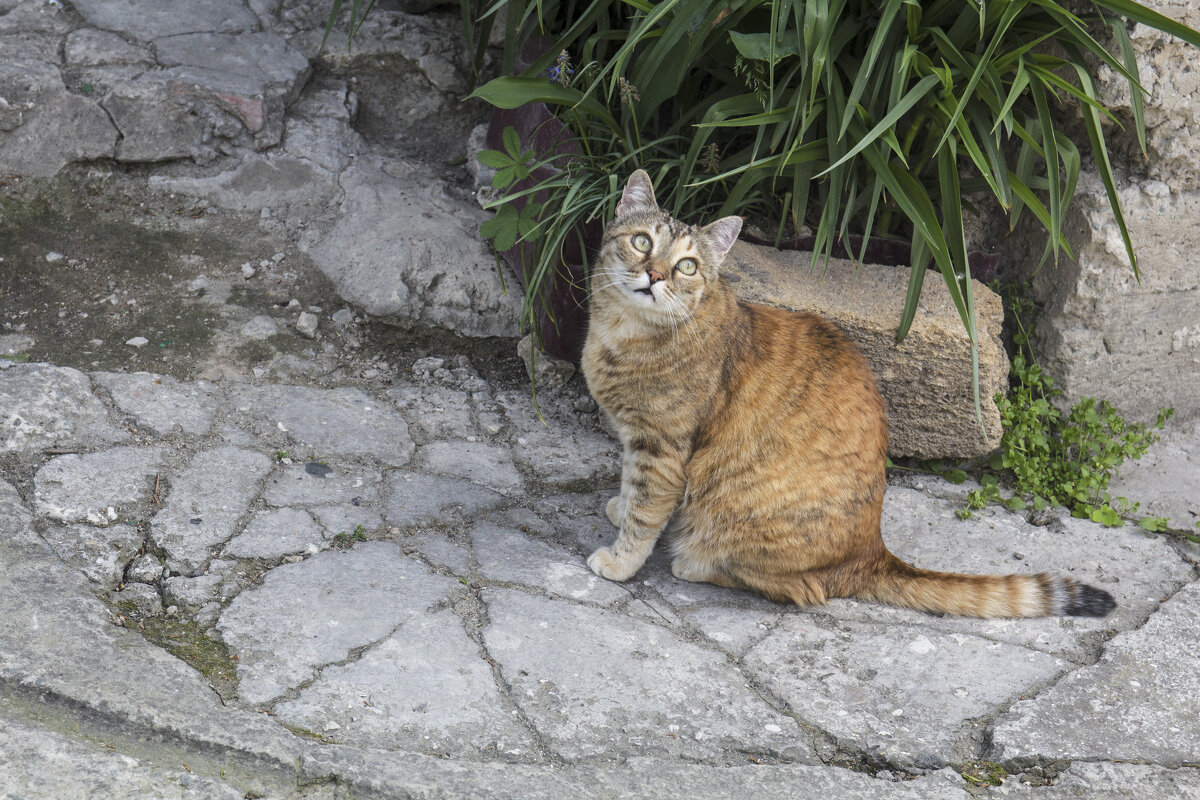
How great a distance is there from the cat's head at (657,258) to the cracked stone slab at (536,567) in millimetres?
696

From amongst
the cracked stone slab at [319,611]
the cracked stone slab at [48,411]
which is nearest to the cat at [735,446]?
the cracked stone slab at [319,611]

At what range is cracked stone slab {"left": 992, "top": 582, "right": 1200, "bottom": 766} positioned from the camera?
90.0 inches

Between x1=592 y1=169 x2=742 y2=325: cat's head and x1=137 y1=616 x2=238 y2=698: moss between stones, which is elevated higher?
x1=592 y1=169 x2=742 y2=325: cat's head

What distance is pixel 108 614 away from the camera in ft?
7.52

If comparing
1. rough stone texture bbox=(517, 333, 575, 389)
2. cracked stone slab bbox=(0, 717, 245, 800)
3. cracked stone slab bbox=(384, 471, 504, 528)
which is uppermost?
rough stone texture bbox=(517, 333, 575, 389)

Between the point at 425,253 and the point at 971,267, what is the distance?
1.85 meters

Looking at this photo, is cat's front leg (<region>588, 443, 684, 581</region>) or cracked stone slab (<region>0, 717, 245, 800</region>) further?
cat's front leg (<region>588, 443, 684, 581</region>)

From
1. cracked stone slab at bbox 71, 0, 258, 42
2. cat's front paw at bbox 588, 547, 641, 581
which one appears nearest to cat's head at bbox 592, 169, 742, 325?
cat's front paw at bbox 588, 547, 641, 581

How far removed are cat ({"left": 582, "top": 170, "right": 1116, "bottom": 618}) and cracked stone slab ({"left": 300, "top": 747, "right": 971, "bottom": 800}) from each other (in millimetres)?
660

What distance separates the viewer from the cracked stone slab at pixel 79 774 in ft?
6.08

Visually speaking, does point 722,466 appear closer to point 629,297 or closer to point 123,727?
point 629,297

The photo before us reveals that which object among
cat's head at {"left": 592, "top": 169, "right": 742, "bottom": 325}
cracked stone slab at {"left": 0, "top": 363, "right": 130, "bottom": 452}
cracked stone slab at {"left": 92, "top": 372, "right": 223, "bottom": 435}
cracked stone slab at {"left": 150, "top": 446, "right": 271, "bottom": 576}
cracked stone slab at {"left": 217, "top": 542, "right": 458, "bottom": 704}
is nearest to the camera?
cracked stone slab at {"left": 217, "top": 542, "right": 458, "bottom": 704}

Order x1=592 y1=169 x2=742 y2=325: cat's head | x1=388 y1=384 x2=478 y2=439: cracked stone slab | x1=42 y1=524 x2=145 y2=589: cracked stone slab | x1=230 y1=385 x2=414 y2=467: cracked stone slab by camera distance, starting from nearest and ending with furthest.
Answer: x1=42 y1=524 x2=145 y2=589: cracked stone slab, x1=592 y1=169 x2=742 y2=325: cat's head, x1=230 y1=385 x2=414 y2=467: cracked stone slab, x1=388 y1=384 x2=478 y2=439: cracked stone slab

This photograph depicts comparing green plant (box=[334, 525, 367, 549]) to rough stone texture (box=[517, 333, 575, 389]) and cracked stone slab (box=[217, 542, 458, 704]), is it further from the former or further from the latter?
rough stone texture (box=[517, 333, 575, 389])
